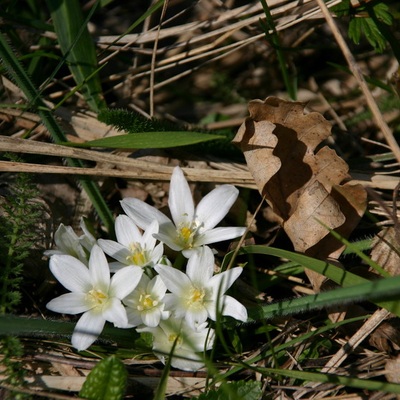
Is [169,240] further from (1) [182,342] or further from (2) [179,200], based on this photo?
(1) [182,342]

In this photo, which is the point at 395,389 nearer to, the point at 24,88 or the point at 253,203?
Answer: the point at 253,203

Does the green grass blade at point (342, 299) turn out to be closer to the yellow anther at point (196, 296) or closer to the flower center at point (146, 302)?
the yellow anther at point (196, 296)

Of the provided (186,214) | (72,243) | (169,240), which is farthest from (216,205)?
(72,243)

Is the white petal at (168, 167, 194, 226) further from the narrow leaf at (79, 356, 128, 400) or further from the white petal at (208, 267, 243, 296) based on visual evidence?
the narrow leaf at (79, 356, 128, 400)

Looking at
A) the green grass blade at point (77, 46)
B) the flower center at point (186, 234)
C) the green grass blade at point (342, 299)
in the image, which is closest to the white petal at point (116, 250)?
the flower center at point (186, 234)

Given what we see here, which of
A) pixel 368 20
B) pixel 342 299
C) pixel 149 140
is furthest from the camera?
pixel 368 20
